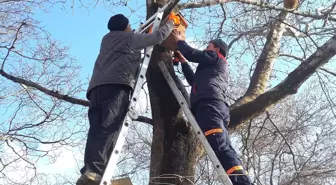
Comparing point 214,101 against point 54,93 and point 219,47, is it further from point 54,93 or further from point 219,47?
point 54,93

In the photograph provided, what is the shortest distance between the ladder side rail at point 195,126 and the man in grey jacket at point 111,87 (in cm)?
49

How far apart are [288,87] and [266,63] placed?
1457mm

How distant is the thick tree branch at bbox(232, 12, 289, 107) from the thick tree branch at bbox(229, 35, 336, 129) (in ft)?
1.29

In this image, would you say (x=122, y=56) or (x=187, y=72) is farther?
(x=187, y=72)

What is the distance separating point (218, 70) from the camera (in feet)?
13.9

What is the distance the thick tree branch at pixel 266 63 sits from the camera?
220 inches

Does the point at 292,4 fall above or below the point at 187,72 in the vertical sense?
above

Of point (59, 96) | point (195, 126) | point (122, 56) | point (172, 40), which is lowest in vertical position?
point (195, 126)

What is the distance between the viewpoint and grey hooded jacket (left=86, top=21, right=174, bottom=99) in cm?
380

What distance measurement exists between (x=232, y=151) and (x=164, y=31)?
49.6 inches

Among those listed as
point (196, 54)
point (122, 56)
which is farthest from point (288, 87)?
point (122, 56)

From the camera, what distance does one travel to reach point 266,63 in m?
5.98

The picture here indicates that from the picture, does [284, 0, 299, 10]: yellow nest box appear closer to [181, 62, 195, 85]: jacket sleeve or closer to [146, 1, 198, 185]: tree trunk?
[181, 62, 195, 85]: jacket sleeve

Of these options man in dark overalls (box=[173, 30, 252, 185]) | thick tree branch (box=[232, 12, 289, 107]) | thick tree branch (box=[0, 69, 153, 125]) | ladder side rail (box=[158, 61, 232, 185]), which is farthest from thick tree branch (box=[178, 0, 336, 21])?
thick tree branch (box=[0, 69, 153, 125])
